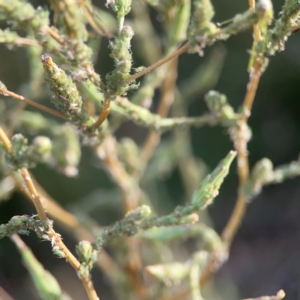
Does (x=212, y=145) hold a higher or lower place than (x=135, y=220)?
higher

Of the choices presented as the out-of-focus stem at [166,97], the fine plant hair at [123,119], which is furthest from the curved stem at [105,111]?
the out-of-focus stem at [166,97]

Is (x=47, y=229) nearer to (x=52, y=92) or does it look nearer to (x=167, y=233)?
(x=52, y=92)

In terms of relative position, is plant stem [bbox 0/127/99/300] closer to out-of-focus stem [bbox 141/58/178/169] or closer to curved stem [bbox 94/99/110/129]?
curved stem [bbox 94/99/110/129]

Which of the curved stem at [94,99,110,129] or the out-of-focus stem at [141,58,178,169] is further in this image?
the out-of-focus stem at [141,58,178,169]

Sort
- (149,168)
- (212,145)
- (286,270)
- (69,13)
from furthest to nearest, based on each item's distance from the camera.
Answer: (212,145) → (286,270) → (149,168) → (69,13)

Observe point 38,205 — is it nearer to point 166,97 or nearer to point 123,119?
point 123,119

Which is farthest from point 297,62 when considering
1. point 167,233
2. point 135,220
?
point 135,220

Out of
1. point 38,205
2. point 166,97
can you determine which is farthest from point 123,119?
point 38,205

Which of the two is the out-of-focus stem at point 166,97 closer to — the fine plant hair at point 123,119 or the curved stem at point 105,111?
the fine plant hair at point 123,119

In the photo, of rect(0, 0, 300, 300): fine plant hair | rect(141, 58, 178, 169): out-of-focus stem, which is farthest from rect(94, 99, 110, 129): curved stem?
rect(141, 58, 178, 169): out-of-focus stem
